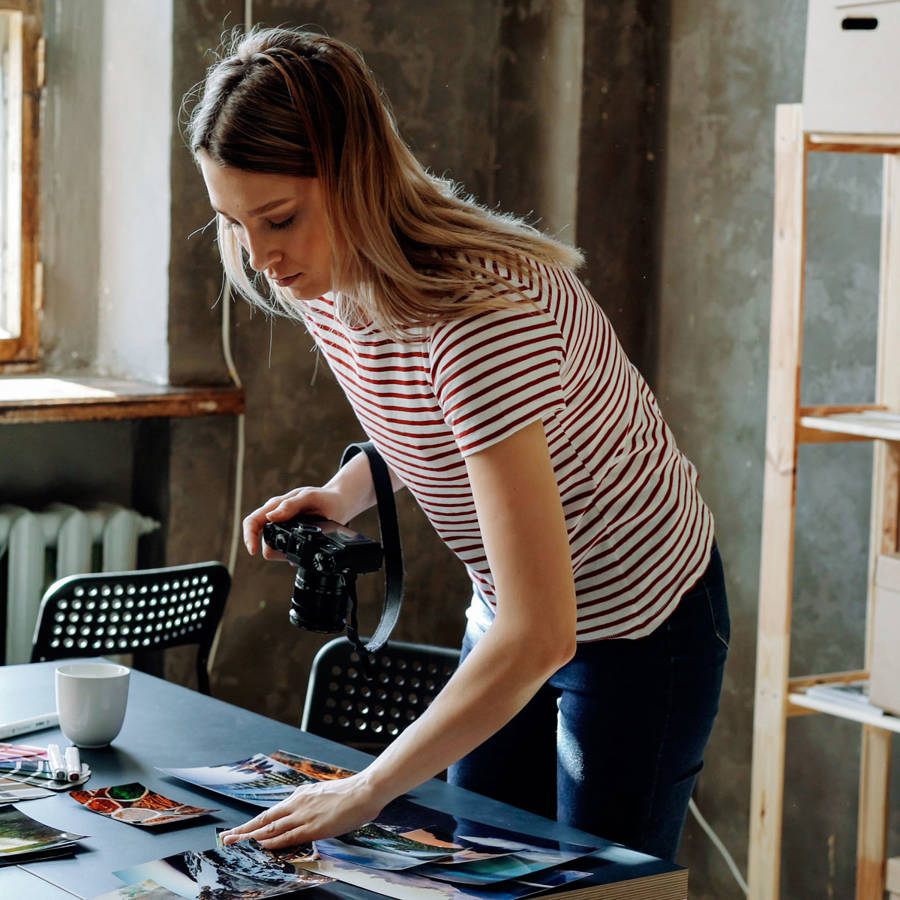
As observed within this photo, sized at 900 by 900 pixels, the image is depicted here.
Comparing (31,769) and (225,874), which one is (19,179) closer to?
(31,769)

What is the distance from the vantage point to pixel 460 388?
1.20 metres

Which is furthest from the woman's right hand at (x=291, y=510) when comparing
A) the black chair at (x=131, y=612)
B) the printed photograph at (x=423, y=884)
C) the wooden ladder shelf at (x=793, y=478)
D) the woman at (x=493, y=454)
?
the wooden ladder shelf at (x=793, y=478)

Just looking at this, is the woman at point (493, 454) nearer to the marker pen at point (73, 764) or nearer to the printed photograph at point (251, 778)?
the printed photograph at point (251, 778)

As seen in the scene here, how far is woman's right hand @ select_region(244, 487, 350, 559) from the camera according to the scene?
1.56 m

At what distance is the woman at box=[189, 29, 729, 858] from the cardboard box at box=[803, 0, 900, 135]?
33.7 inches

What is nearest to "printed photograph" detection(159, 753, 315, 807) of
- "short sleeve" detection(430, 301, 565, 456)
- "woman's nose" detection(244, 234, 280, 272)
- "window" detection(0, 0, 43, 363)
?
"short sleeve" detection(430, 301, 565, 456)

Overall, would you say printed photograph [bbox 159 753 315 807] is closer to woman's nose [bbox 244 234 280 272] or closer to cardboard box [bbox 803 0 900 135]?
woman's nose [bbox 244 234 280 272]

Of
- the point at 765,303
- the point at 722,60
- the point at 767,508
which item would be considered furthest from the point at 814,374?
the point at 722,60

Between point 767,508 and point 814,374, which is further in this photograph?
point 814,374

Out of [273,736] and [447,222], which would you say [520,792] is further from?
[447,222]

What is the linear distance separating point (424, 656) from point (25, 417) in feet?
3.99

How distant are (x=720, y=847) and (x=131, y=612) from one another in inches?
58.4

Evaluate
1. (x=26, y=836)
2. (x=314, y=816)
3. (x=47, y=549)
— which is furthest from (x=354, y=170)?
(x=47, y=549)

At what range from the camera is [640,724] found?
1.46 meters
